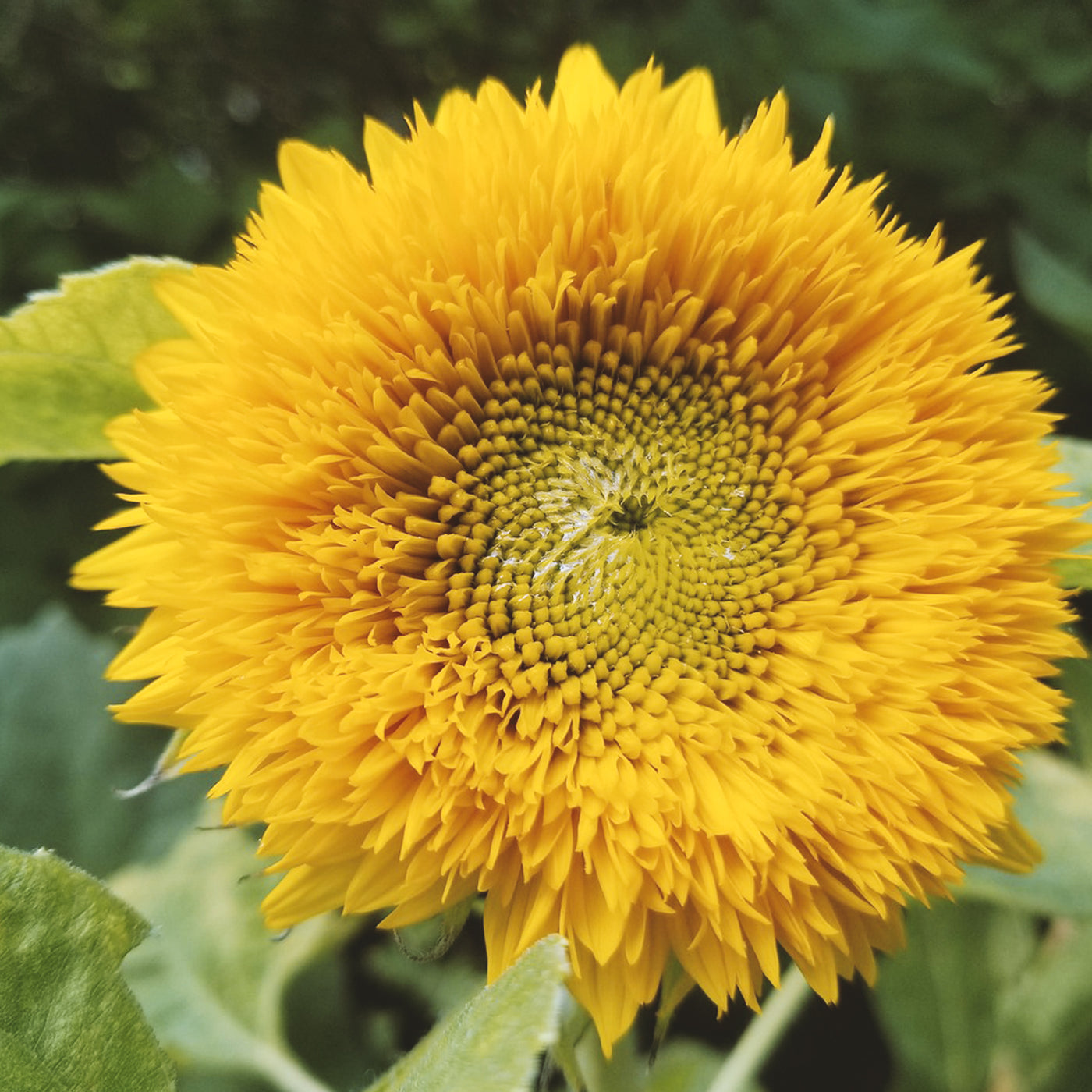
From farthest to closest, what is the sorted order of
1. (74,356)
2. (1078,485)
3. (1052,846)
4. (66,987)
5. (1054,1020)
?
(1054,1020) → (1052,846) → (1078,485) → (74,356) → (66,987)

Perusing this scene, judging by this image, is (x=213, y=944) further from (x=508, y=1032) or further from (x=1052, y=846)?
(x=1052, y=846)

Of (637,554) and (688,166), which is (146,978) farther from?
(688,166)

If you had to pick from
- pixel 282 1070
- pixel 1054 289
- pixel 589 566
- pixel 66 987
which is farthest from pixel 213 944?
pixel 1054 289

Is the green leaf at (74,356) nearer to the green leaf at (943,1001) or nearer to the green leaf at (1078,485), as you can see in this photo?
the green leaf at (1078,485)

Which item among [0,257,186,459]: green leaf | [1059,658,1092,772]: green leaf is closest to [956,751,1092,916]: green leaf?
[1059,658,1092,772]: green leaf

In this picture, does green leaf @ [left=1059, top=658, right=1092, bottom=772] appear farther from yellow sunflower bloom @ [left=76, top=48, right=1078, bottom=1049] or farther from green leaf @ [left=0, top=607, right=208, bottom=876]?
green leaf @ [left=0, top=607, right=208, bottom=876]
